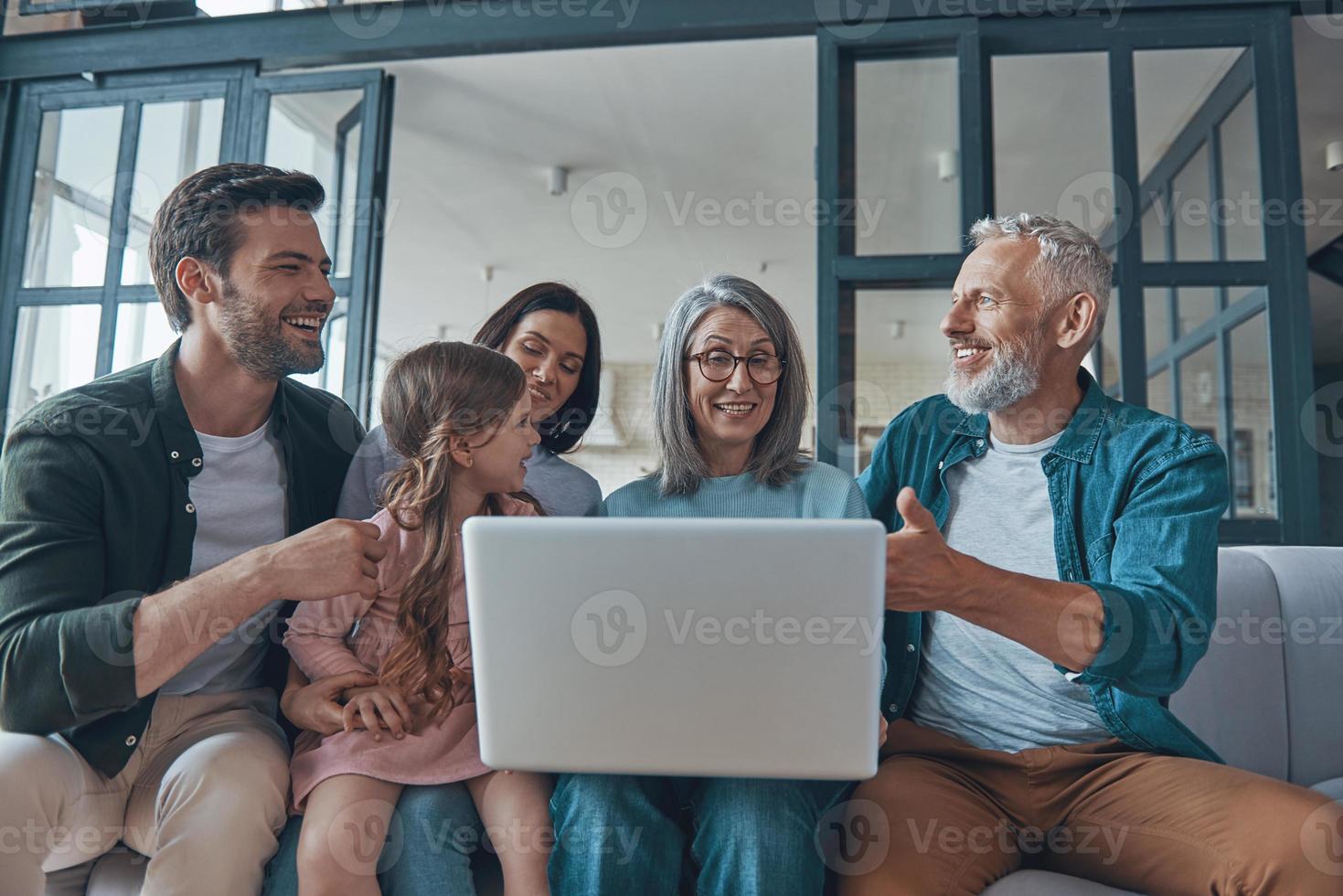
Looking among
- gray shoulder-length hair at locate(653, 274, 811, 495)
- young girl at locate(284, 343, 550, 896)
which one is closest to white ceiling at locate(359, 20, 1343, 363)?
gray shoulder-length hair at locate(653, 274, 811, 495)

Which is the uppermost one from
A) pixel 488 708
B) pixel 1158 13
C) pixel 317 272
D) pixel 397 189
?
pixel 397 189

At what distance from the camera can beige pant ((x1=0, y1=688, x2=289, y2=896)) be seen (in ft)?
3.81

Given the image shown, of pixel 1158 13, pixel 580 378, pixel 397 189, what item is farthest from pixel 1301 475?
pixel 397 189

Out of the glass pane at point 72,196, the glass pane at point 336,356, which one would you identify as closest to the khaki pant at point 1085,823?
the glass pane at point 336,356

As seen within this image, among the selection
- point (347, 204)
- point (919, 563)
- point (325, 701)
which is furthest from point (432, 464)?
point (347, 204)

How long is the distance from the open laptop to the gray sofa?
1.01 meters

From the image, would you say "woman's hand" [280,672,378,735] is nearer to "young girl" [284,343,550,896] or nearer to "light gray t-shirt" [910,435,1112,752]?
"young girl" [284,343,550,896]

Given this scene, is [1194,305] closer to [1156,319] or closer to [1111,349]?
[1156,319]

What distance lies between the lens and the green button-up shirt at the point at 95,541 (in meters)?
1.22

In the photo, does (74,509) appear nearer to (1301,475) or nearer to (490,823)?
(490,823)

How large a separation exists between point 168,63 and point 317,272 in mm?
1969

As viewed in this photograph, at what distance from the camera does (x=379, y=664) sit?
133cm

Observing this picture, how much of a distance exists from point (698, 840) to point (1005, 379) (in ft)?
2.84

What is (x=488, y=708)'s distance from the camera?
958 millimetres
